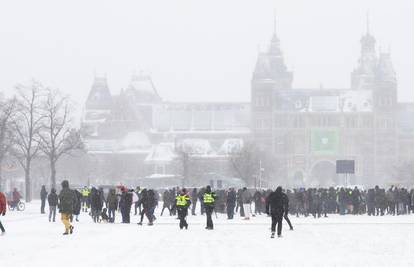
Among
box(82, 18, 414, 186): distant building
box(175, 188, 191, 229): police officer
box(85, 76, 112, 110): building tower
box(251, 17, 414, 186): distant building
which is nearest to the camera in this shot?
box(175, 188, 191, 229): police officer

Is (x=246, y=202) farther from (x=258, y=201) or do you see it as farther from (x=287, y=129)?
Result: (x=287, y=129)

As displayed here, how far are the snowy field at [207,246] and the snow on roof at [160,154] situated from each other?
133700 mm

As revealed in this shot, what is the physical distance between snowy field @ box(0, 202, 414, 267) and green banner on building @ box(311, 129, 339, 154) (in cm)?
13915

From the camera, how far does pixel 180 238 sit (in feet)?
86.6

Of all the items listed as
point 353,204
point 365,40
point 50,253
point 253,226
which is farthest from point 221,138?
point 50,253

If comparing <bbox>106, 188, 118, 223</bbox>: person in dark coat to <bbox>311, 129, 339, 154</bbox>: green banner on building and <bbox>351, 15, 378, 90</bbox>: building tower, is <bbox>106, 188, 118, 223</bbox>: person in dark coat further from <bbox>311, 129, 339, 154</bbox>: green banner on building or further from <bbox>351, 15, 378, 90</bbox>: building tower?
A: <bbox>351, 15, 378, 90</bbox>: building tower

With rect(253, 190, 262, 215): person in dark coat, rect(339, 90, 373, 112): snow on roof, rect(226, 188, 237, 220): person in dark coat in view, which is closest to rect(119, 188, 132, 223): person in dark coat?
rect(226, 188, 237, 220): person in dark coat

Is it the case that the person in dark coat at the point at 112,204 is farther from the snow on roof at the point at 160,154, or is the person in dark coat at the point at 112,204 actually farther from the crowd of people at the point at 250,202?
the snow on roof at the point at 160,154

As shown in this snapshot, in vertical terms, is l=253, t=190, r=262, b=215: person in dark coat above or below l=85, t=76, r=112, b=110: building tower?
below

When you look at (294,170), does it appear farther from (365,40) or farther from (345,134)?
(365,40)

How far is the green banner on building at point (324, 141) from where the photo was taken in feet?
561

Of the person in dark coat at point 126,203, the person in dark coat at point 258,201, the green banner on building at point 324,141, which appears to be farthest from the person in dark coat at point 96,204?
the green banner on building at point 324,141

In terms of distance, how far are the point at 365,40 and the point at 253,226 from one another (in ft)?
521

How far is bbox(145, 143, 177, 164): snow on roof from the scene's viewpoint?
166 m
